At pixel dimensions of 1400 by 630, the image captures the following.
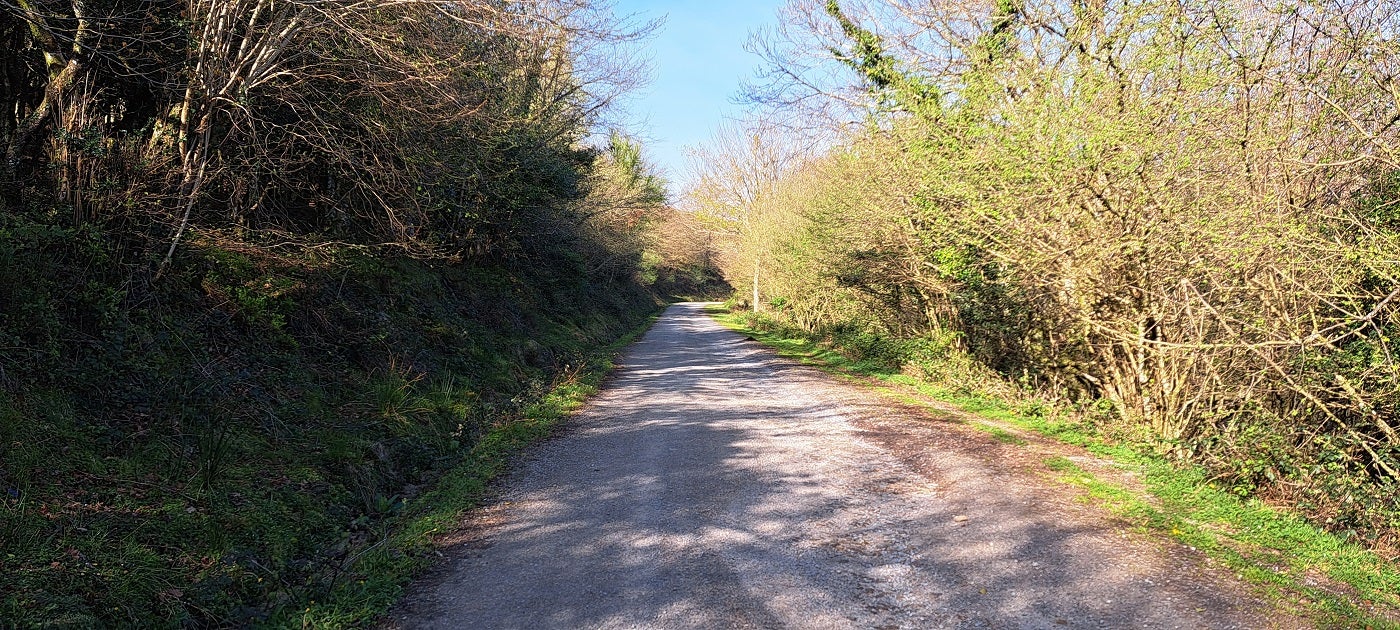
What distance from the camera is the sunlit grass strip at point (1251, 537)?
4.04m

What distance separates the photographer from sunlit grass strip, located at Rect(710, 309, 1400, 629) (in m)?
4.04

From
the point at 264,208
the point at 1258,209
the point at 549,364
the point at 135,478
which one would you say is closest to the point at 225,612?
the point at 135,478

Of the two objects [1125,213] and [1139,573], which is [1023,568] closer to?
[1139,573]

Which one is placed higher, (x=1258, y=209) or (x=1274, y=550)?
(x=1258, y=209)

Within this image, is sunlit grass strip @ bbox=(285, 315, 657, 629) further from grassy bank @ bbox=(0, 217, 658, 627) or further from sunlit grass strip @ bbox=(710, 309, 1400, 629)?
sunlit grass strip @ bbox=(710, 309, 1400, 629)

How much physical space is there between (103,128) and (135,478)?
4226 millimetres

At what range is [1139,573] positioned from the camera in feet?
14.3

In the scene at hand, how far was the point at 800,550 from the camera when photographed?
4.81 metres

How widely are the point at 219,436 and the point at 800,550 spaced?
489cm

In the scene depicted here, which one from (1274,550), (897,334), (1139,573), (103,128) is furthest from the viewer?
(897,334)

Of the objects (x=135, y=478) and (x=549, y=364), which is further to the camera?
(x=549, y=364)

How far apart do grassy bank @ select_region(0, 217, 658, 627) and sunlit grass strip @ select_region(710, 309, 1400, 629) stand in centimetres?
544

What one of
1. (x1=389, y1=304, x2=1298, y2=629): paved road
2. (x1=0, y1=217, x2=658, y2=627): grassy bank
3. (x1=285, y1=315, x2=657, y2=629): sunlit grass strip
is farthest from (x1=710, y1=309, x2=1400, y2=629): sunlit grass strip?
(x1=0, y1=217, x2=658, y2=627): grassy bank

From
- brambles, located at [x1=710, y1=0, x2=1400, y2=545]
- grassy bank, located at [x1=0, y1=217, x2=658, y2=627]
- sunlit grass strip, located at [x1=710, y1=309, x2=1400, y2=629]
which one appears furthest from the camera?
brambles, located at [x1=710, y1=0, x2=1400, y2=545]
